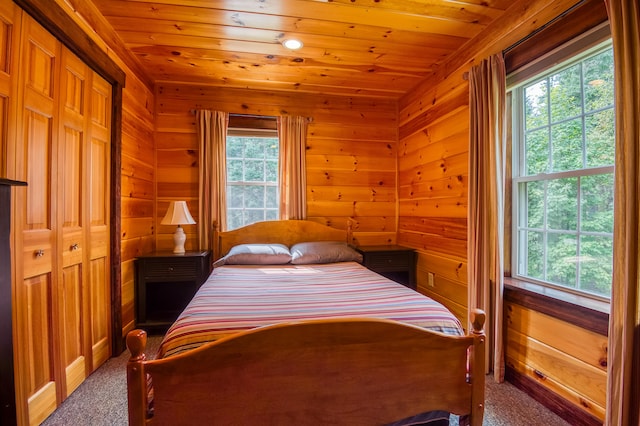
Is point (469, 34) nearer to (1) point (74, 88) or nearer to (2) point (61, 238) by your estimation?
(1) point (74, 88)

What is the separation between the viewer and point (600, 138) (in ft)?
5.42

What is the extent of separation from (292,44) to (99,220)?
1977 mm

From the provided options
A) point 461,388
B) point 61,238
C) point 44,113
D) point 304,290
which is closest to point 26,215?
point 61,238

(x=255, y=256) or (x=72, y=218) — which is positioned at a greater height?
(x=72, y=218)

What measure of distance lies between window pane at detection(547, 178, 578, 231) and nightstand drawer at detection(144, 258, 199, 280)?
109 inches

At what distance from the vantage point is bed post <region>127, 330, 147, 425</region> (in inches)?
38.9

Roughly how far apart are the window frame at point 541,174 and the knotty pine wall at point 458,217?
16 centimetres

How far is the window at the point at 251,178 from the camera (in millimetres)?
3395

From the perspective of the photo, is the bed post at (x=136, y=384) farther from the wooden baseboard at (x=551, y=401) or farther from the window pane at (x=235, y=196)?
the window pane at (x=235, y=196)

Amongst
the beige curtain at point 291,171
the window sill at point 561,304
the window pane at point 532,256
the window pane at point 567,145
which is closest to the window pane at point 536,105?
the window pane at point 567,145

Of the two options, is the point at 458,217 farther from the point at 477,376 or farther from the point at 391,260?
the point at 477,376

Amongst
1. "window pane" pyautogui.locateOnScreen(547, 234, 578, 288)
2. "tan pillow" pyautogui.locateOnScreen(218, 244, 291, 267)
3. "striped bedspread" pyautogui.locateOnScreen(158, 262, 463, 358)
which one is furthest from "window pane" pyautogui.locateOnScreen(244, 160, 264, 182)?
"window pane" pyautogui.locateOnScreen(547, 234, 578, 288)

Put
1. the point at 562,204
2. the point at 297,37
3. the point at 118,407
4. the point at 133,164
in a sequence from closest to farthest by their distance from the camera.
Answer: the point at 118,407
the point at 562,204
the point at 297,37
the point at 133,164

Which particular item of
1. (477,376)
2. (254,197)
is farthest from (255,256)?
(477,376)
